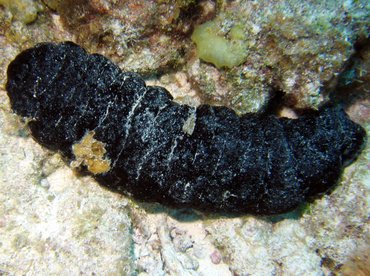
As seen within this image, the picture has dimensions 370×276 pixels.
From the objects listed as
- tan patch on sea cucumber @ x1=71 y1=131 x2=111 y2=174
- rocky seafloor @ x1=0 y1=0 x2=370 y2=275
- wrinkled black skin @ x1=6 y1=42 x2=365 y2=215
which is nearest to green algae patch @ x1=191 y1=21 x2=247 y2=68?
rocky seafloor @ x1=0 y1=0 x2=370 y2=275

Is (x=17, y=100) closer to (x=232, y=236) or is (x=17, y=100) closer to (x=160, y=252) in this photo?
(x=160, y=252)

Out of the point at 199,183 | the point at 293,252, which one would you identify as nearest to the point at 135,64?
the point at 199,183

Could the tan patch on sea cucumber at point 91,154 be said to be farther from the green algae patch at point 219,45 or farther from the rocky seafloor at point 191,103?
the green algae patch at point 219,45

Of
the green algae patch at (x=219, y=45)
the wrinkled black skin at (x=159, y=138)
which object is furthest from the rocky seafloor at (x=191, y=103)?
the wrinkled black skin at (x=159, y=138)

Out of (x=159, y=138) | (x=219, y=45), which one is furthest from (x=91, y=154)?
(x=219, y=45)

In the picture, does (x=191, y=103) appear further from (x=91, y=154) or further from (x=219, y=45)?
(x=91, y=154)

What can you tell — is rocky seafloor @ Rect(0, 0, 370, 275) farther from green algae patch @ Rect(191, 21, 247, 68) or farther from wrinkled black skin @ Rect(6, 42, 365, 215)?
wrinkled black skin @ Rect(6, 42, 365, 215)
